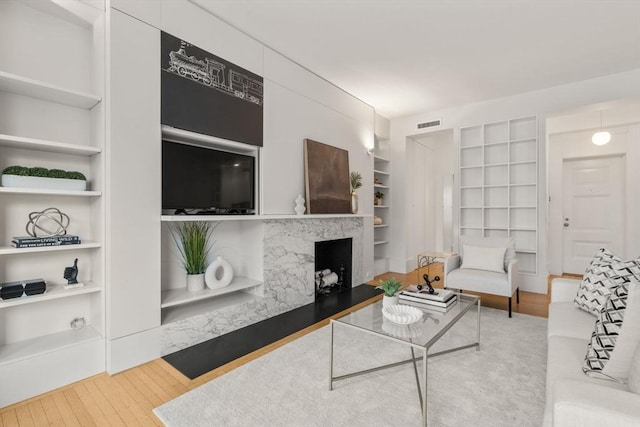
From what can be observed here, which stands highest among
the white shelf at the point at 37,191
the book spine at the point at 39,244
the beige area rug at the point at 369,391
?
the white shelf at the point at 37,191

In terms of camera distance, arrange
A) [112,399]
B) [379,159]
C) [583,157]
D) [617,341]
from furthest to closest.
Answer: [379,159] → [583,157] → [112,399] → [617,341]

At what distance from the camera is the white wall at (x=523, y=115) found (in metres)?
3.92

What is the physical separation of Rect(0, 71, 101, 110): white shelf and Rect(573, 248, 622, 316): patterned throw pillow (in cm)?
364

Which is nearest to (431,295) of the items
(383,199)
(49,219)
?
(49,219)

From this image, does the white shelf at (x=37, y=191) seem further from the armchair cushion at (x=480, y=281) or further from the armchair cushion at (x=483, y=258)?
the armchair cushion at (x=483, y=258)

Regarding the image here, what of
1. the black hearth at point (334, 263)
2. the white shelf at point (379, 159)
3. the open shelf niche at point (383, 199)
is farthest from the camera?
the open shelf niche at point (383, 199)

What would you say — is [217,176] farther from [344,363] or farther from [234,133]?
[344,363]

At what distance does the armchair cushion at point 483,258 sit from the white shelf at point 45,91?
3986mm

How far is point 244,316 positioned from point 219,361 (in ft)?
2.28

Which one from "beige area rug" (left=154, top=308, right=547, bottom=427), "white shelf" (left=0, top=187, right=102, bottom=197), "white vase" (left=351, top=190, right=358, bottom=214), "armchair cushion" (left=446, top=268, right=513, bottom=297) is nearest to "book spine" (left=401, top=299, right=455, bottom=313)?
"beige area rug" (left=154, top=308, right=547, bottom=427)

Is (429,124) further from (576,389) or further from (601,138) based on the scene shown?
(576,389)

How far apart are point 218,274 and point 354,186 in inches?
93.9

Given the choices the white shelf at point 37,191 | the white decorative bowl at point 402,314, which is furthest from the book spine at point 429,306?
the white shelf at point 37,191

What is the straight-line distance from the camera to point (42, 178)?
6.65ft
